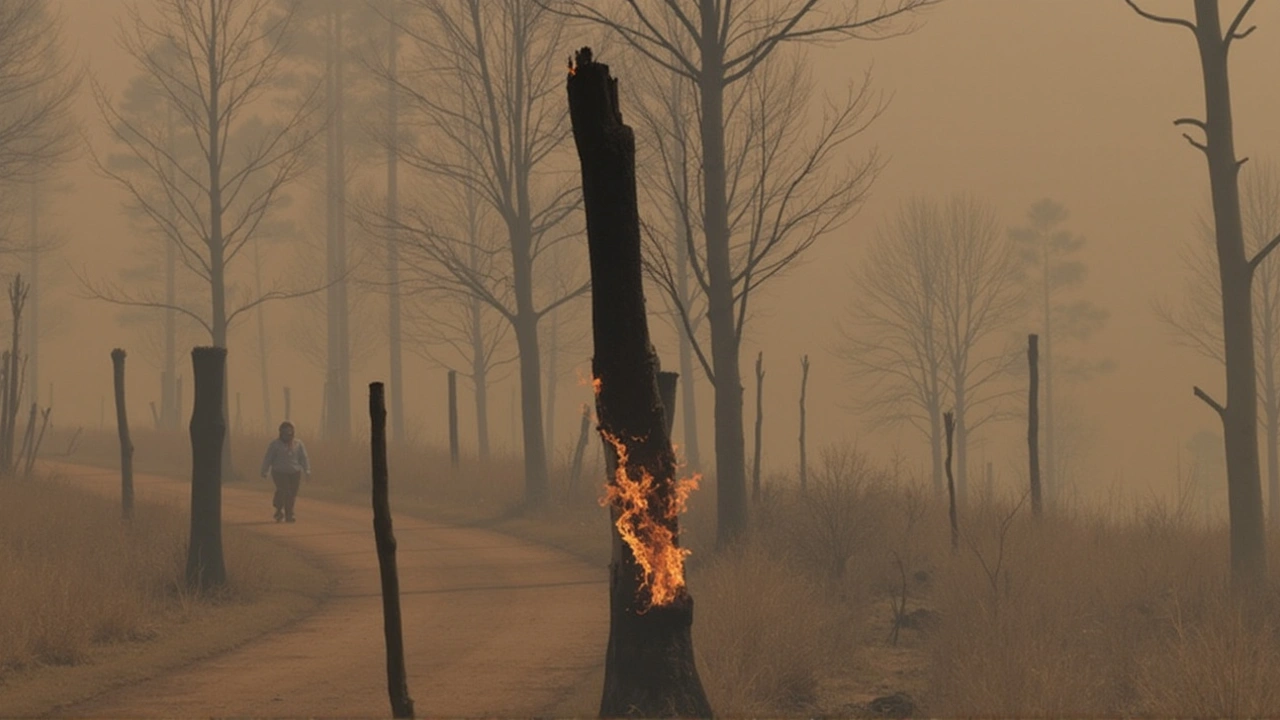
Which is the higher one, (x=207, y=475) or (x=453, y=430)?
(x=453, y=430)

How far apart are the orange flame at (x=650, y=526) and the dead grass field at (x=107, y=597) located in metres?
5.09

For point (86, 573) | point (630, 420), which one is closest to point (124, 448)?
point (86, 573)

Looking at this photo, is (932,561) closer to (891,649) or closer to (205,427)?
(891,649)

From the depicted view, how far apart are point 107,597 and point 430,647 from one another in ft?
10.2

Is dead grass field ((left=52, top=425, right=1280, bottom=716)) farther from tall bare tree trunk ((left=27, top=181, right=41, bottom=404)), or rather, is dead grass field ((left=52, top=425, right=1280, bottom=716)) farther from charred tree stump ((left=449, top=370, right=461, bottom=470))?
tall bare tree trunk ((left=27, top=181, right=41, bottom=404))

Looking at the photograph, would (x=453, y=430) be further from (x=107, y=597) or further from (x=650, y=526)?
(x=650, y=526)

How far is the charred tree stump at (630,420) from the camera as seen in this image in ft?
25.6

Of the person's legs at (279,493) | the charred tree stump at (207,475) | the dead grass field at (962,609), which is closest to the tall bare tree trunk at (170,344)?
the person's legs at (279,493)

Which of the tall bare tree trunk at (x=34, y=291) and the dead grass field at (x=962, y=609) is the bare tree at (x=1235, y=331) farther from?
the tall bare tree trunk at (x=34, y=291)

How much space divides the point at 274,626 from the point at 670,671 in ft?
24.3

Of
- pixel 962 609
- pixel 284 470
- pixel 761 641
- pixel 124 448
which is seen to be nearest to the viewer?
pixel 761 641

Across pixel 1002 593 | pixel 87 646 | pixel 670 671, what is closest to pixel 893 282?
pixel 1002 593

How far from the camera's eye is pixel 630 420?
7883 mm

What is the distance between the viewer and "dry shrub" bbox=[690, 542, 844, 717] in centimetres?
1006
